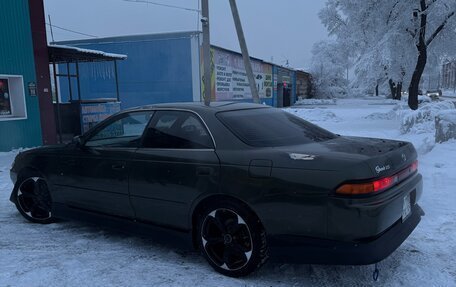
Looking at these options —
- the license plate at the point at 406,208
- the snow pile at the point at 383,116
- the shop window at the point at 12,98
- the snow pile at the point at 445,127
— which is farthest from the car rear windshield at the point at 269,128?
the snow pile at the point at 383,116

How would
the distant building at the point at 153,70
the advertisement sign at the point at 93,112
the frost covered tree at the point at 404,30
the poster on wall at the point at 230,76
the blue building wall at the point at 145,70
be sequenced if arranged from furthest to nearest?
the poster on wall at the point at 230,76 → the blue building wall at the point at 145,70 → the distant building at the point at 153,70 → the frost covered tree at the point at 404,30 → the advertisement sign at the point at 93,112

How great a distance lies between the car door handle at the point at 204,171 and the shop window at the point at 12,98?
9.15 m

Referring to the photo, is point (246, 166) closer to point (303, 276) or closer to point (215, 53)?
point (303, 276)

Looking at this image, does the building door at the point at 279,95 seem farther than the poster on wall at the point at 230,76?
Yes

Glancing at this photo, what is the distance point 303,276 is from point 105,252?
201cm

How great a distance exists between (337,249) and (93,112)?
12137mm

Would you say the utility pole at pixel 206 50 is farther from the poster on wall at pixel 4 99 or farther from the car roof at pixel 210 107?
the car roof at pixel 210 107

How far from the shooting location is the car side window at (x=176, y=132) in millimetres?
3766

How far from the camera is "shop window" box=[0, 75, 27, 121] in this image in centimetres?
1085

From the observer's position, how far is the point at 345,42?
80.9 feet

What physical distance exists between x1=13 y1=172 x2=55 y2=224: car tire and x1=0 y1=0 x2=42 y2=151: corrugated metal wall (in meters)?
6.36

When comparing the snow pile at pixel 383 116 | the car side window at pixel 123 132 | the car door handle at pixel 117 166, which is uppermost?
the car side window at pixel 123 132

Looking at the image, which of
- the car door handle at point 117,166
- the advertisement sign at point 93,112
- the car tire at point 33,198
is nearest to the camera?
the car door handle at point 117,166

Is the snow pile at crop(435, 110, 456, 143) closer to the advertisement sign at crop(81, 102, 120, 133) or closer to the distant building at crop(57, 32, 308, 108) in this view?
the advertisement sign at crop(81, 102, 120, 133)
